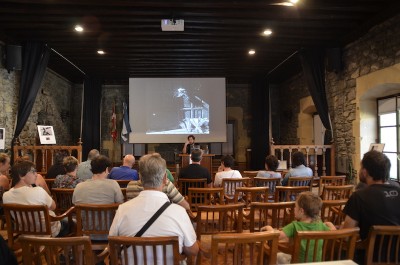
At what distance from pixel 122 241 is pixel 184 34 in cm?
513

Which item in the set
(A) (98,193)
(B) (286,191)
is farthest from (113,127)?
(B) (286,191)

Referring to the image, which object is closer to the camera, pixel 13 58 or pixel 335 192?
pixel 335 192

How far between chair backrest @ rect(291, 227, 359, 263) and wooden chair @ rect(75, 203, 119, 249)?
141 centimetres

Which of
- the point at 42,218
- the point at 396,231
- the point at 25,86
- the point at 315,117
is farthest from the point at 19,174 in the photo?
the point at 315,117

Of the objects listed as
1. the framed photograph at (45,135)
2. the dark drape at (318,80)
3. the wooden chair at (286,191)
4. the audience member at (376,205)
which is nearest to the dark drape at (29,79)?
the framed photograph at (45,135)

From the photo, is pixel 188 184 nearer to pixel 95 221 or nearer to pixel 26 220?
pixel 95 221

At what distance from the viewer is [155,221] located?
1.79 meters

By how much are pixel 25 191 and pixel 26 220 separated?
0.26m

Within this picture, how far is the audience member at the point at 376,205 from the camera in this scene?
2.16 meters

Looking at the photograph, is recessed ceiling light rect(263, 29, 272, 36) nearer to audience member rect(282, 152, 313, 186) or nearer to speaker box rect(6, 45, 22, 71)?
audience member rect(282, 152, 313, 186)

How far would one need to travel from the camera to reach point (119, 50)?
7.22m

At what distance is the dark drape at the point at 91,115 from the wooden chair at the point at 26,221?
7095 millimetres

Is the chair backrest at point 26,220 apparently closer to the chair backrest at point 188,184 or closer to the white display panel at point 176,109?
the chair backrest at point 188,184

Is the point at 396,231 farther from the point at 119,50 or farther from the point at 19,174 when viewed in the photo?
the point at 119,50
